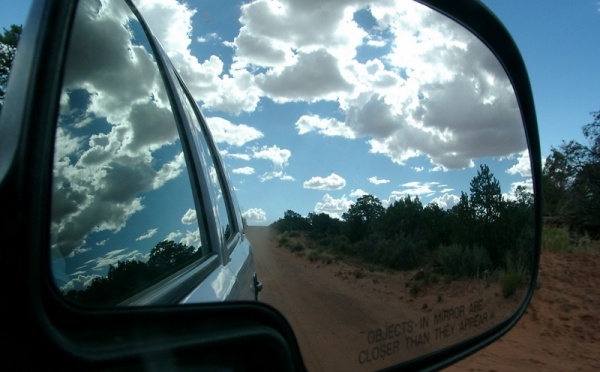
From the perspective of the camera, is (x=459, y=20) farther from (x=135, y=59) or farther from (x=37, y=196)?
(x=37, y=196)

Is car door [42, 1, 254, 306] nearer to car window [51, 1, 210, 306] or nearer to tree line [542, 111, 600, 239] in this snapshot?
car window [51, 1, 210, 306]

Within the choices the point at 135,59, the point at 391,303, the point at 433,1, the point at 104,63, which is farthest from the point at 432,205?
the point at 104,63

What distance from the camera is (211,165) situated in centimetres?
253

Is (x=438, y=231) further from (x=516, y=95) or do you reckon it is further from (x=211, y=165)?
(x=516, y=95)

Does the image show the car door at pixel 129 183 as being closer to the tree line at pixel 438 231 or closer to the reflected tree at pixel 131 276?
the reflected tree at pixel 131 276

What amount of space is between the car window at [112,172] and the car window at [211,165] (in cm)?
36

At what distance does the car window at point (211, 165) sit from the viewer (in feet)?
7.76

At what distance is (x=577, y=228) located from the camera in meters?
23.2

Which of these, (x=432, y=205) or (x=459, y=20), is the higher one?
(x=459, y=20)

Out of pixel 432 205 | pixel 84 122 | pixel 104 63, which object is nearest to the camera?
pixel 84 122

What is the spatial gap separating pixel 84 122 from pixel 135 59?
1.64 feet

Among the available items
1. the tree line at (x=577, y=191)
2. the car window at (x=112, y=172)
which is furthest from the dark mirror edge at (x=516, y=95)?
the tree line at (x=577, y=191)

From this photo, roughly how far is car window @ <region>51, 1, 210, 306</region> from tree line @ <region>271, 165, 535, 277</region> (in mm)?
422

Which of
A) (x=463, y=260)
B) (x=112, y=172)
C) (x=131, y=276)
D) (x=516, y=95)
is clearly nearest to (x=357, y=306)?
(x=131, y=276)
